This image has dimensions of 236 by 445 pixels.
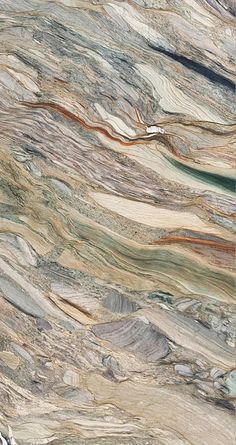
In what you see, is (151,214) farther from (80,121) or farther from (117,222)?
(80,121)

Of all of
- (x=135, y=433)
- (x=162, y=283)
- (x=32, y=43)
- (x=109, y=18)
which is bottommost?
(x=135, y=433)

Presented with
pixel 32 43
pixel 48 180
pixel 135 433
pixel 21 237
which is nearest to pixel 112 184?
pixel 48 180

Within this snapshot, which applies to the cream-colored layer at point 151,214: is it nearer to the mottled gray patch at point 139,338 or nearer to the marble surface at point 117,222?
the marble surface at point 117,222

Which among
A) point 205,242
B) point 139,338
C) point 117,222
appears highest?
→ point 205,242

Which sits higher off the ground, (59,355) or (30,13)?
(30,13)

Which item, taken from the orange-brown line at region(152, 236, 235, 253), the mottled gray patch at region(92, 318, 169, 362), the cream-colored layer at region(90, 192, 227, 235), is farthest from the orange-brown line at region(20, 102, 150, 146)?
the mottled gray patch at region(92, 318, 169, 362)

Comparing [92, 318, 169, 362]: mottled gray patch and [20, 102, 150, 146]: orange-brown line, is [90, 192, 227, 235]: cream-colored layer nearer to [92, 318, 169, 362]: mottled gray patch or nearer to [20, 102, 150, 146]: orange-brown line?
[20, 102, 150, 146]: orange-brown line

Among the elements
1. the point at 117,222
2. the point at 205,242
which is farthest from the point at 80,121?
the point at 205,242

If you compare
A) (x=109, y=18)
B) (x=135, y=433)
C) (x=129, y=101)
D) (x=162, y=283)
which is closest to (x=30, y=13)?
(x=109, y=18)

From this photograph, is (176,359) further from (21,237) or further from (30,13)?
(30,13)

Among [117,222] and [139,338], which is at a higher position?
[117,222]
